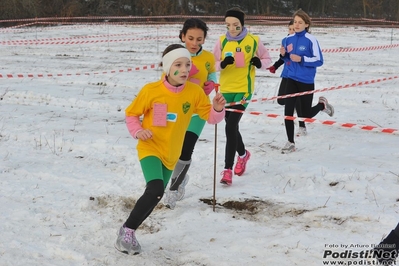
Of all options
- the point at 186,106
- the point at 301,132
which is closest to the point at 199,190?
the point at 186,106

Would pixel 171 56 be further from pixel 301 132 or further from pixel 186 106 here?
pixel 301 132

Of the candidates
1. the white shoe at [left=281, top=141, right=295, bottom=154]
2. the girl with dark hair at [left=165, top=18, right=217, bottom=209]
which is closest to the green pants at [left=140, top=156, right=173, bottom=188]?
the girl with dark hair at [left=165, top=18, right=217, bottom=209]

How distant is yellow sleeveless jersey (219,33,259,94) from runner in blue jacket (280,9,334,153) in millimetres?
1349

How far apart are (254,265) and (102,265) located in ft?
4.08

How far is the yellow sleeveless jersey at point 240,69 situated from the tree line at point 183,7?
33.7m

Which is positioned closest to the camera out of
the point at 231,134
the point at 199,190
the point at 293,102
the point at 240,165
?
the point at 199,190

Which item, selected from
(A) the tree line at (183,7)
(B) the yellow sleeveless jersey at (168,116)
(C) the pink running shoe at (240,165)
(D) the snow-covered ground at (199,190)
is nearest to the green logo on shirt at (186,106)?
(B) the yellow sleeveless jersey at (168,116)

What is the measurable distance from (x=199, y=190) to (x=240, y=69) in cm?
157

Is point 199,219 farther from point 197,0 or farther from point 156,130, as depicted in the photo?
point 197,0

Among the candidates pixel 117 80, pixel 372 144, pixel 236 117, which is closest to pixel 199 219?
pixel 236 117

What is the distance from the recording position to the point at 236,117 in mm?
6012

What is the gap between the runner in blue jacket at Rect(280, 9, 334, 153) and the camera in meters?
7.27

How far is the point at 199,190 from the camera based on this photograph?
588 centimetres

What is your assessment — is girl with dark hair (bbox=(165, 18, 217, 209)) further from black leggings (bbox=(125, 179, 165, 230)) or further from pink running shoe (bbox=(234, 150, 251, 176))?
black leggings (bbox=(125, 179, 165, 230))
